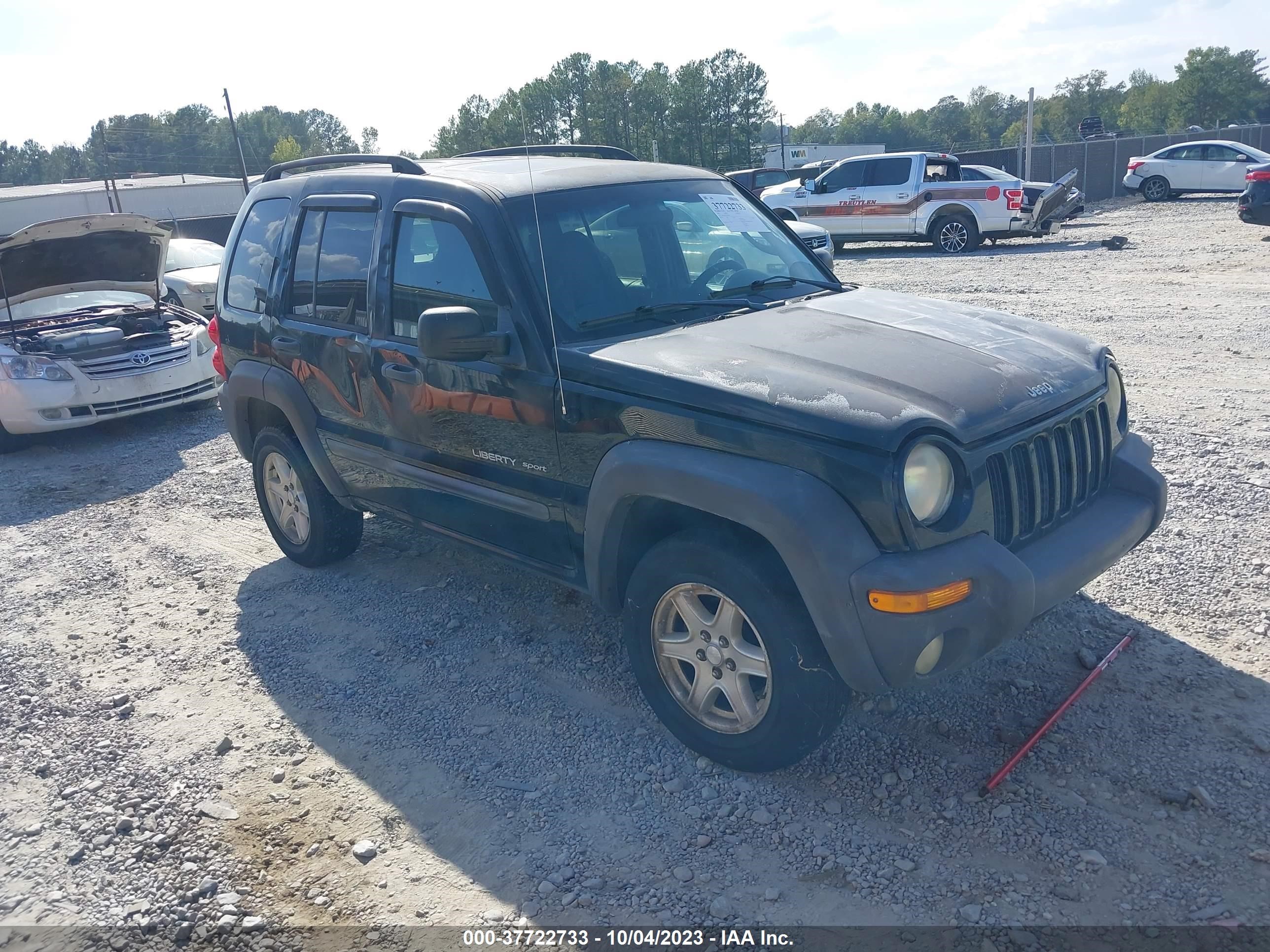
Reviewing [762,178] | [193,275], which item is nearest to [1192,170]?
[762,178]

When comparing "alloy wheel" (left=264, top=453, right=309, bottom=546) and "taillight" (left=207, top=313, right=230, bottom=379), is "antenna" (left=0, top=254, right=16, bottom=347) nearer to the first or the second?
"taillight" (left=207, top=313, right=230, bottom=379)

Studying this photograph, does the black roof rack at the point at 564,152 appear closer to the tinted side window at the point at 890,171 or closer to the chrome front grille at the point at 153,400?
the chrome front grille at the point at 153,400

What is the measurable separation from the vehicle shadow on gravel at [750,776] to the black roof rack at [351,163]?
215 cm

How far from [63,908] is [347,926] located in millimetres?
976

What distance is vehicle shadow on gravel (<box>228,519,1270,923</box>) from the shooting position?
124 inches

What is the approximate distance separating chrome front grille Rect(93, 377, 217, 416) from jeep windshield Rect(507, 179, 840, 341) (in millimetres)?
6470

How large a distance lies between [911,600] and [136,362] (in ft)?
27.3

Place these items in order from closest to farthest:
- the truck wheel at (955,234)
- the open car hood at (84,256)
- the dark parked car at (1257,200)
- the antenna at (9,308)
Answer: the open car hood at (84,256) < the antenna at (9,308) < the dark parked car at (1257,200) < the truck wheel at (955,234)

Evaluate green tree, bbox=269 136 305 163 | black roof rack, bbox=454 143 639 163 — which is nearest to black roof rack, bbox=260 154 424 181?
black roof rack, bbox=454 143 639 163

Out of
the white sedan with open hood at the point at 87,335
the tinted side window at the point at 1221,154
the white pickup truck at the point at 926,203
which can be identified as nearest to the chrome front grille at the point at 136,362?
the white sedan with open hood at the point at 87,335

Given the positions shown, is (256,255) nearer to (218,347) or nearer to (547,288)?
(218,347)

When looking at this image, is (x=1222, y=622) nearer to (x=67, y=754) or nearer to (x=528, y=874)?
(x=528, y=874)

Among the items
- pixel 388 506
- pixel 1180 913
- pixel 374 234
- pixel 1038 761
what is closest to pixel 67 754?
pixel 388 506

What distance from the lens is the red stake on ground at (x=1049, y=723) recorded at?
332 cm
